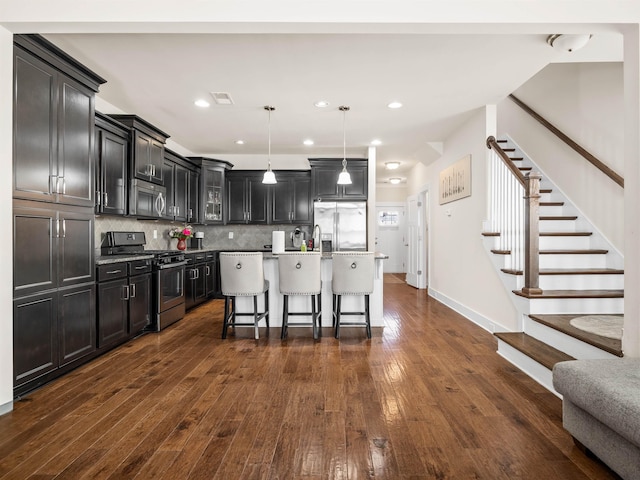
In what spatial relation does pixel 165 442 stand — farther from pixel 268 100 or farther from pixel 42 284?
pixel 268 100

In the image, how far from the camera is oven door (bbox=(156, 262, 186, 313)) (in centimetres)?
445

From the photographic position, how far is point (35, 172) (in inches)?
105

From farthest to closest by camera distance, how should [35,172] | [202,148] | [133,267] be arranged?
[202,148] < [133,267] < [35,172]

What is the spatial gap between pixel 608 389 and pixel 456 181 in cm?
443

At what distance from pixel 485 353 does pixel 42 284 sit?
380 cm

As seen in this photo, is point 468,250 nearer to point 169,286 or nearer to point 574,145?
point 574,145

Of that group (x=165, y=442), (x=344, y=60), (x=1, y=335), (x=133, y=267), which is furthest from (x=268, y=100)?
(x=165, y=442)

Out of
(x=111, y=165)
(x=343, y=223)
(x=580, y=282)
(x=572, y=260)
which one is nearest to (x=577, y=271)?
(x=580, y=282)

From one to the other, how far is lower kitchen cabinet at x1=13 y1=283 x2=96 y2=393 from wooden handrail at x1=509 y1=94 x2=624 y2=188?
5.14m

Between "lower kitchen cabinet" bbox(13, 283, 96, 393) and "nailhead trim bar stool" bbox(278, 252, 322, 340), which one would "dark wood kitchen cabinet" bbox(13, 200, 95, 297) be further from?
"nailhead trim bar stool" bbox(278, 252, 322, 340)

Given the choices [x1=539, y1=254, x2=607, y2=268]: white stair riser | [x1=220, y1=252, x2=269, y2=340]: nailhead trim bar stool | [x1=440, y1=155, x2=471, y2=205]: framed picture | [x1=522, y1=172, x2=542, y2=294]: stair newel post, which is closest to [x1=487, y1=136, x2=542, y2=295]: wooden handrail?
[x1=522, y1=172, x2=542, y2=294]: stair newel post

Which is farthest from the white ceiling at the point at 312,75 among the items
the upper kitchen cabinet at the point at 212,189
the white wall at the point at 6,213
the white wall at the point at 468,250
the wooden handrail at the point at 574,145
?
the upper kitchen cabinet at the point at 212,189

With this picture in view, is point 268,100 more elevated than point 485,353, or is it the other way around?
point 268,100

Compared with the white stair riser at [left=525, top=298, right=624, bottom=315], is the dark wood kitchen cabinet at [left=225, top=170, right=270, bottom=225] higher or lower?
higher
